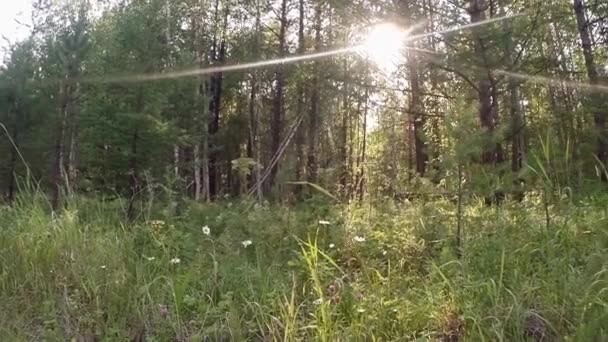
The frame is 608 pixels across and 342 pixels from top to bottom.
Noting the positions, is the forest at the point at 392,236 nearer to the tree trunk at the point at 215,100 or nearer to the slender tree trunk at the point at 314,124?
the slender tree trunk at the point at 314,124

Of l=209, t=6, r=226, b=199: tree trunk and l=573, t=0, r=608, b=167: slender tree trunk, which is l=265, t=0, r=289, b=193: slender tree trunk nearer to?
l=209, t=6, r=226, b=199: tree trunk

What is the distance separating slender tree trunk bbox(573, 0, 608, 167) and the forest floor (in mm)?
3911

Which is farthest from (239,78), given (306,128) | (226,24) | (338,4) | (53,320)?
(53,320)

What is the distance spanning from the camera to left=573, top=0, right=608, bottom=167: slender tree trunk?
6840 millimetres

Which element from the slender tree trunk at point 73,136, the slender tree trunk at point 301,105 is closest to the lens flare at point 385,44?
the slender tree trunk at point 301,105

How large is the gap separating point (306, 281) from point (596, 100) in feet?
20.6

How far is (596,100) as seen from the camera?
23.4ft

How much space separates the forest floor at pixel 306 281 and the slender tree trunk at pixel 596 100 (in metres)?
3.91

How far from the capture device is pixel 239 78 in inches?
878

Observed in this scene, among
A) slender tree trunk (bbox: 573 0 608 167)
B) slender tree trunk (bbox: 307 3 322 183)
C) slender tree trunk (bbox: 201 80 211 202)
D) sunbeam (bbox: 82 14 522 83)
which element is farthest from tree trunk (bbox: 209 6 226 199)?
slender tree trunk (bbox: 573 0 608 167)

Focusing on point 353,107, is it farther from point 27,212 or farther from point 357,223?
point 27,212

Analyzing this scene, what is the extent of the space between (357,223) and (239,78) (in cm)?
1922

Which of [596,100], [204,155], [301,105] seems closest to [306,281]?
[596,100]

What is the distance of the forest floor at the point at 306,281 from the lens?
6.80 ft
